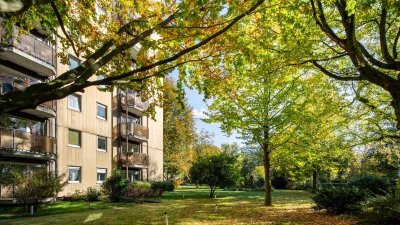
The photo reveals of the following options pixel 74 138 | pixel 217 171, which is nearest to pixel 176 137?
pixel 217 171

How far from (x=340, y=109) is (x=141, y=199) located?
1530 centimetres

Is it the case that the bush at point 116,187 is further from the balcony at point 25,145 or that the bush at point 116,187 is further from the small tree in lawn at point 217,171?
the small tree in lawn at point 217,171

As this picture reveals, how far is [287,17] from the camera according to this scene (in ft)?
38.6

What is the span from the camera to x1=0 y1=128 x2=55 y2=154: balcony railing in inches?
822

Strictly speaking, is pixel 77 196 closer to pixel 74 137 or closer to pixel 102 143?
pixel 74 137

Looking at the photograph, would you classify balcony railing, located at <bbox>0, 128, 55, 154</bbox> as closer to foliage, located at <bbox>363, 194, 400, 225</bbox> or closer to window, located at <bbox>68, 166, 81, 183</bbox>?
window, located at <bbox>68, 166, 81, 183</bbox>

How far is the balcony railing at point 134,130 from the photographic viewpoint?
36.5 m

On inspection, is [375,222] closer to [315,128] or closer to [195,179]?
[315,128]

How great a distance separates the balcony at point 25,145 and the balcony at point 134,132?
37.4ft

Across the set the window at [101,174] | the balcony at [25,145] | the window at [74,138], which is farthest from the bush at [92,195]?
the window at [101,174]

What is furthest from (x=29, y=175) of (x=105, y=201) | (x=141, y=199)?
(x=141, y=199)

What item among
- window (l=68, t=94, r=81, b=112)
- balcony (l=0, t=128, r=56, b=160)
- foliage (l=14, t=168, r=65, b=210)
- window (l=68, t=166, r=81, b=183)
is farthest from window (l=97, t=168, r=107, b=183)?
foliage (l=14, t=168, r=65, b=210)

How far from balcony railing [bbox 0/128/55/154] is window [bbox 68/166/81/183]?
3.91 m

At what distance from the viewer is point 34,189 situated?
19.6m
